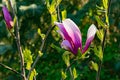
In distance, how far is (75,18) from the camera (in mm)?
5887

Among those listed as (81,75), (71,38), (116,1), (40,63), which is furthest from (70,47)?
(40,63)

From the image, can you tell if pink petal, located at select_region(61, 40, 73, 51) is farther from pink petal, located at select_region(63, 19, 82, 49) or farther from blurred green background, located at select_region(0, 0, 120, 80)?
blurred green background, located at select_region(0, 0, 120, 80)

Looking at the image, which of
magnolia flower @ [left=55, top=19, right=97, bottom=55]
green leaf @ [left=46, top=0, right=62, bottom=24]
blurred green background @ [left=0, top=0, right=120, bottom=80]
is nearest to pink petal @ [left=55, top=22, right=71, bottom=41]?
magnolia flower @ [left=55, top=19, right=97, bottom=55]

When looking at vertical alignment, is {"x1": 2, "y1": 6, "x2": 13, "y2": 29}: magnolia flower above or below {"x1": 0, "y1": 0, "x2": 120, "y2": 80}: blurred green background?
above

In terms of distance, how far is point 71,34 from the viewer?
4.48 ft

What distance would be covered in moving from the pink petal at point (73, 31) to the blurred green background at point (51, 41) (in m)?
4.28

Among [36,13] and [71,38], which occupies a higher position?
[71,38]

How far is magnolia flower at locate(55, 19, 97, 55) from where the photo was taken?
135 centimetres

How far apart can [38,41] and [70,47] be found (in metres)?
5.12

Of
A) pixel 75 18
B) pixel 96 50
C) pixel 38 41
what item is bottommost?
pixel 38 41

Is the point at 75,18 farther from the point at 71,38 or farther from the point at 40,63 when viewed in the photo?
the point at 71,38

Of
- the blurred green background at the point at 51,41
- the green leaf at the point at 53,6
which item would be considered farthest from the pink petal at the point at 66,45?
the blurred green background at the point at 51,41

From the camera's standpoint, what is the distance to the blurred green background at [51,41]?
586 centimetres

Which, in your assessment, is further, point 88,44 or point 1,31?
point 1,31
